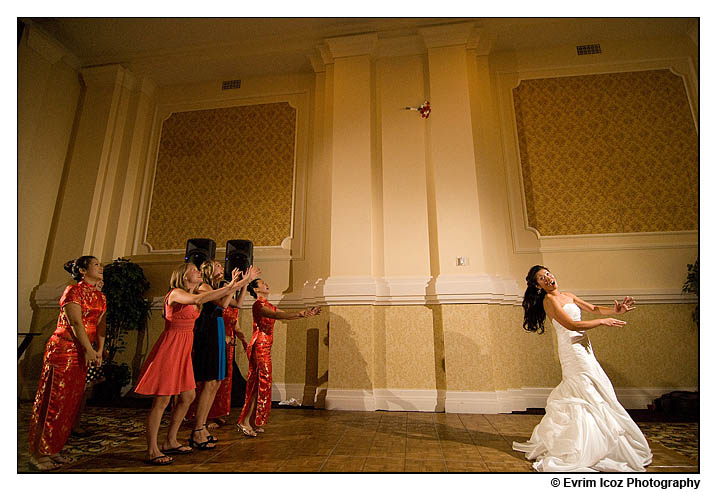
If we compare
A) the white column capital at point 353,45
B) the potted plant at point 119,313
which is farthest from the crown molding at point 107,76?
the white column capital at point 353,45

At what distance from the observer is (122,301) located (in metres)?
4.98

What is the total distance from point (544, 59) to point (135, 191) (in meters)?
6.45

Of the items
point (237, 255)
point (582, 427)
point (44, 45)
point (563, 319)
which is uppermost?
point (44, 45)

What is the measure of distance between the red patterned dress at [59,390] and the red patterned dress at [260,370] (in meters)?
1.20

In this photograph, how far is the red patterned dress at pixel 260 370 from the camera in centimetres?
332

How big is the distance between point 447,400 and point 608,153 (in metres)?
3.83

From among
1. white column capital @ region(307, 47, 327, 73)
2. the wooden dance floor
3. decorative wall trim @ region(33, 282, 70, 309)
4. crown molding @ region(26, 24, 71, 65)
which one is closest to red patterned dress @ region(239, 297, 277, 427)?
the wooden dance floor

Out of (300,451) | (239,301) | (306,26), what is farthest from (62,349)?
(306,26)

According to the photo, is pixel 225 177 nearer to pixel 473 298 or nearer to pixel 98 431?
pixel 98 431

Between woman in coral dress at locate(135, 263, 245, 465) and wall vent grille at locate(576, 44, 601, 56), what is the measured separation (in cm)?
579

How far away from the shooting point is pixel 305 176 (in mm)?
5691

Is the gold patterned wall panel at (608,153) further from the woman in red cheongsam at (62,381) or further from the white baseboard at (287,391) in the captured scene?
the woman in red cheongsam at (62,381)

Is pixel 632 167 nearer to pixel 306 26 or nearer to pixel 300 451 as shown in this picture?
pixel 306 26

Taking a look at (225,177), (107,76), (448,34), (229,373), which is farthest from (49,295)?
(448,34)
